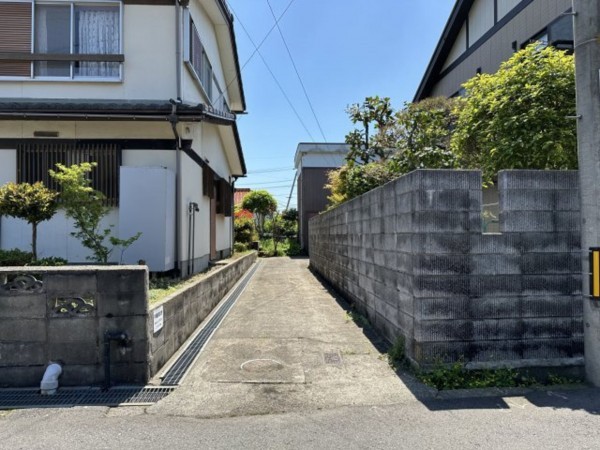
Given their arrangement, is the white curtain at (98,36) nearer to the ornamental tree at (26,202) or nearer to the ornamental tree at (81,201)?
the ornamental tree at (81,201)

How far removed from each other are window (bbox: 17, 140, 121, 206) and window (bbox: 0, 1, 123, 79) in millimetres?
1530

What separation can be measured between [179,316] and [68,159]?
5.21 meters

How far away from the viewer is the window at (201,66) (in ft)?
30.5

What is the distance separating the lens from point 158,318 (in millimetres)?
4477

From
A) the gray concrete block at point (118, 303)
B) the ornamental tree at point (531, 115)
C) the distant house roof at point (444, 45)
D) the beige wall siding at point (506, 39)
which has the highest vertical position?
the distant house roof at point (444, 45)

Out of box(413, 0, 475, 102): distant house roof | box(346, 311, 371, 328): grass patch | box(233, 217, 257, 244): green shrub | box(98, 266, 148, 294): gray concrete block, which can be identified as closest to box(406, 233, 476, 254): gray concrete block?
box(346, 311, 371, 328): grass patch

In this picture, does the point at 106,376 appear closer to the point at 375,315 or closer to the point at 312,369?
the point at 312,369

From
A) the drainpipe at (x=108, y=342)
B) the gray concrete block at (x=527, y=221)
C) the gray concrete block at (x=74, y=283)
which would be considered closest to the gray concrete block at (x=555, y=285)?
the gray concrete block at (x=527, y=221)

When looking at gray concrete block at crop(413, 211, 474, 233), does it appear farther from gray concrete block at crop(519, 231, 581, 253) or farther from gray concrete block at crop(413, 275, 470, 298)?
gray concrete block at crop(519, 231, 581, 253)

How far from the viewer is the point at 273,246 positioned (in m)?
26.1

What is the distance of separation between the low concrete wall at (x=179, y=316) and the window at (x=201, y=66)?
494 cm

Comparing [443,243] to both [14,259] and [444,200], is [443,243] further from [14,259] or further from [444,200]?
[14,259]

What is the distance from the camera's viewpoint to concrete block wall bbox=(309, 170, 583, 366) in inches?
163

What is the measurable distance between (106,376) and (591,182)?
505cm
